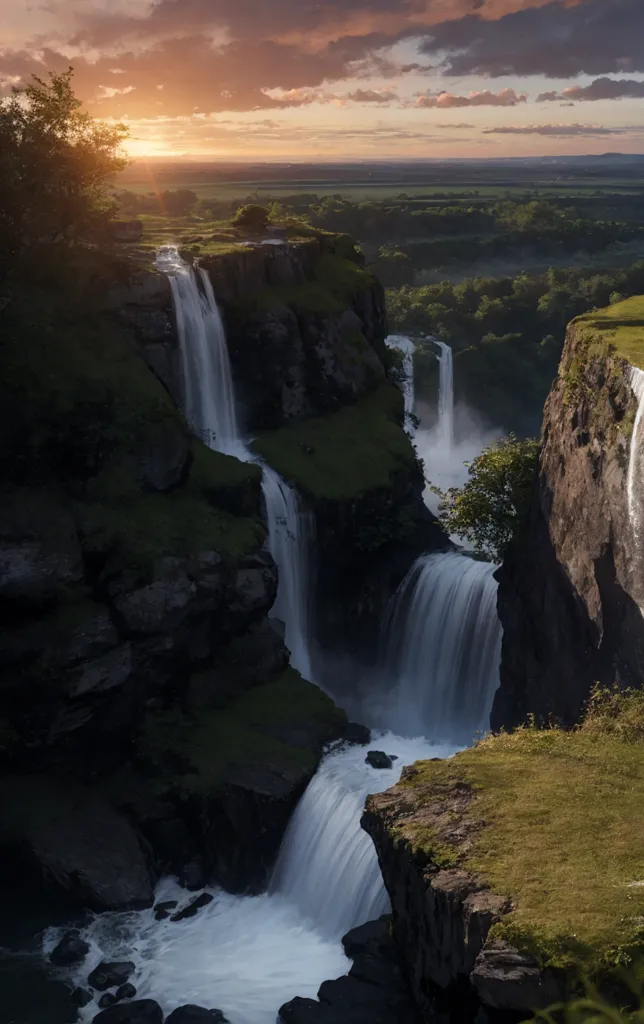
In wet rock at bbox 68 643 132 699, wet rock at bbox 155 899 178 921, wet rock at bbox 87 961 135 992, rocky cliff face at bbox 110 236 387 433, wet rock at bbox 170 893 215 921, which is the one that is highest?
rocky cliff face at bbox 110 236 387 433

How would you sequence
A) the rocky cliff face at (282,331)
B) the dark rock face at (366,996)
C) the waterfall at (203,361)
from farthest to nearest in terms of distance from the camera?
the waterfall at (203,361), the rocky cliff face at (282,331), the dark rock face at (366,996)

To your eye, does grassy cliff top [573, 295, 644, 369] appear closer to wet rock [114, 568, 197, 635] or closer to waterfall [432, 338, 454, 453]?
wet rock [114, 568, 197, 635]

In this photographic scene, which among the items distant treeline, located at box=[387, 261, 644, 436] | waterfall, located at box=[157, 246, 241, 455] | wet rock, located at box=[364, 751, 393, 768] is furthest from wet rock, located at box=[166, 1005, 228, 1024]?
distant treeline, located at box=[387, 261, 644, 436]

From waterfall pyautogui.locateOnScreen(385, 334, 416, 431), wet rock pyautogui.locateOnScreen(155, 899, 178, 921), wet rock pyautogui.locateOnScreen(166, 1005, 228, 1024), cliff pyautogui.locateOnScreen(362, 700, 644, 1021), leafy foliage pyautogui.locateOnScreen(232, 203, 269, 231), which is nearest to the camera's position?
cliff pyautogui.locateOnScreen(362, 700, 644, 1021)

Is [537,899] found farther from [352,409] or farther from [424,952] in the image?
[352,409]

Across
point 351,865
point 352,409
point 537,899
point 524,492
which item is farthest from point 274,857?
point 352,409

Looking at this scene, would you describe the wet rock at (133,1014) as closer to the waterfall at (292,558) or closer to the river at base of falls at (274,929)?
the river at base of falls at (274,929)

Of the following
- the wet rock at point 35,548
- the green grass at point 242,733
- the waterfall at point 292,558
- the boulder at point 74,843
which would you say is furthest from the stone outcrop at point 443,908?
the waterfall at point 292,558
